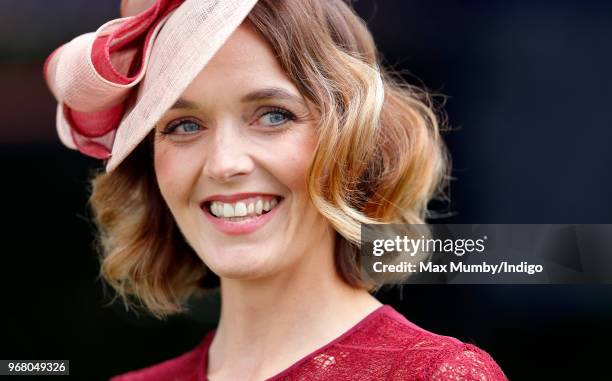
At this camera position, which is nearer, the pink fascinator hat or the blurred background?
the pink fascinator hat

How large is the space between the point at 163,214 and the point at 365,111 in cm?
75

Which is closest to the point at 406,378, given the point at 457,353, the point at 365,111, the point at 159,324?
the point at 457,353

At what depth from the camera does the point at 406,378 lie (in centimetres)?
189

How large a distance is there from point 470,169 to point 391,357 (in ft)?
5.09

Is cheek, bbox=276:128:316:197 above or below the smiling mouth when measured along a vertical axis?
above

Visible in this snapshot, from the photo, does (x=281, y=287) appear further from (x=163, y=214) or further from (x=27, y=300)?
(x=27, y=300)

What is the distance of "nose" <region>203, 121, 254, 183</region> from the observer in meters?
1.97

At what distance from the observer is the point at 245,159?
198 cm

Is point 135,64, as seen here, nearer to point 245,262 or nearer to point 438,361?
point 245,262

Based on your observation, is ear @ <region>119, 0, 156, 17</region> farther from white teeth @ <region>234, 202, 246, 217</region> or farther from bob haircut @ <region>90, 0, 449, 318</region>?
white teeth @ <region>234, 202, 246, 217</region>

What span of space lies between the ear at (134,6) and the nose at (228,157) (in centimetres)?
39

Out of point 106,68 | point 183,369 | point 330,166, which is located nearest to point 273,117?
point 330,166

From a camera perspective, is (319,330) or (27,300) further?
(27,300)

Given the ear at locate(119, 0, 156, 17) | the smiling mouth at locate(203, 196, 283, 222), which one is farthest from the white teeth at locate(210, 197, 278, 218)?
the ear at locate(119, 0, 156, 17)
